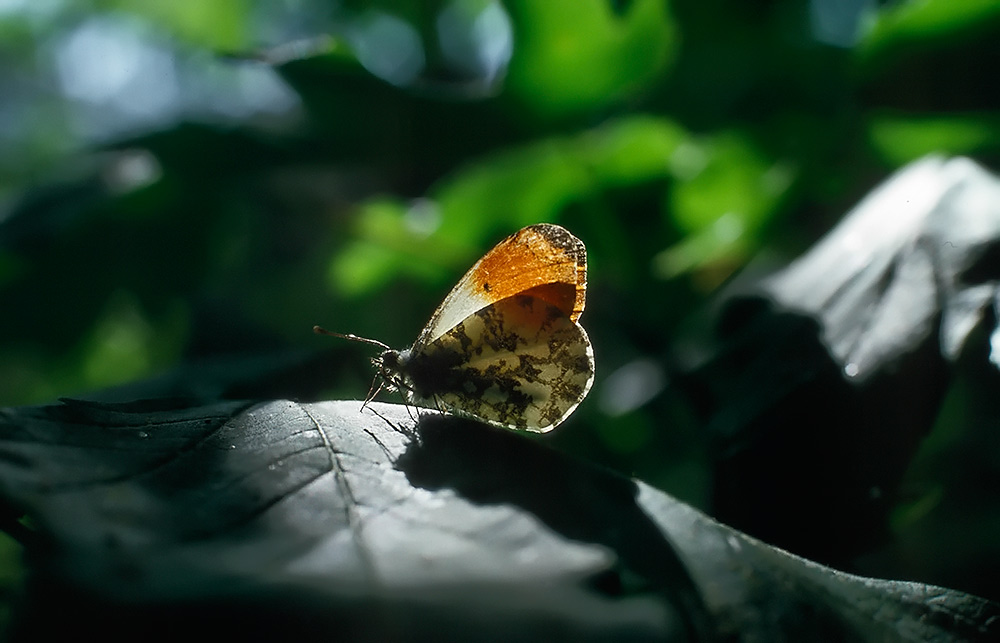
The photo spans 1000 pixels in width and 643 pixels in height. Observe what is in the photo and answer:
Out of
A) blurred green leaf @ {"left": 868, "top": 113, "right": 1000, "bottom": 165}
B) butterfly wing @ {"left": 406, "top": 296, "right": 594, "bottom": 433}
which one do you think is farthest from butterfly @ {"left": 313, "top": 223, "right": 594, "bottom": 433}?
blurred green leaf @ {"left": 868, "top": 113, "right": 1000, "bottom": 165}

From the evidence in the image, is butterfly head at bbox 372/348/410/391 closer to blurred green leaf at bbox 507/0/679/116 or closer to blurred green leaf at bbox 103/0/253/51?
blurred green leaf at bbox 507/0/679/116

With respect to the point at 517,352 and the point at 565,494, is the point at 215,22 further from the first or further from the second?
the point at 565,494

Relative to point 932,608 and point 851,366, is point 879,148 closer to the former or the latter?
point 851,366

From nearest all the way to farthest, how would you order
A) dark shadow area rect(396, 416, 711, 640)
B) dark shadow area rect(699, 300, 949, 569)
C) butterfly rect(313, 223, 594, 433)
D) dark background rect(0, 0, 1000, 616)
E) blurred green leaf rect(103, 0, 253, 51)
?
dark shadow area rect(396, 416, 711, 640) < dark shadow area rect(699, 300, 949, 569) < butterfly rect(313, 223, 594, 433) < dark background rect(0, 0, 1000, 616) < blurred green leaf rect(103, 0, 253, 51)

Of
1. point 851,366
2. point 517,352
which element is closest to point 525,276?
point 517,352

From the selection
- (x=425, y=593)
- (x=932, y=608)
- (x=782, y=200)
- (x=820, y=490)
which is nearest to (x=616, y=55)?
(x=782, y=200)

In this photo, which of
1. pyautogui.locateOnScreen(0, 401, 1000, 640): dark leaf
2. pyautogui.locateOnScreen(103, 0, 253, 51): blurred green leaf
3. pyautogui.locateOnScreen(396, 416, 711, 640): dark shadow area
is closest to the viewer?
pyautogui.locateOnScreen(0, 401, 1000, 640): dark leaf
